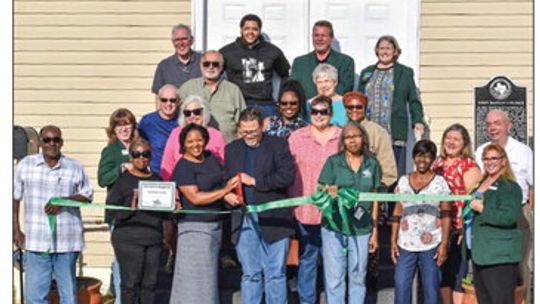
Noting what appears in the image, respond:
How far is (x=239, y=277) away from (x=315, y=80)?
1907 mm

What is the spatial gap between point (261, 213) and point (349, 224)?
2.35 feet

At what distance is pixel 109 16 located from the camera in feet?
38.9

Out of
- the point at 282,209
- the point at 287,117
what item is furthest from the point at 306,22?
the point at 282,209

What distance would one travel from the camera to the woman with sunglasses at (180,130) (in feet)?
30.6

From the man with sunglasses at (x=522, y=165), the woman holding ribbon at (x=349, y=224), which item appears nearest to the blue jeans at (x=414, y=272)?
the woman holding ribbon at (x=349, y=224)

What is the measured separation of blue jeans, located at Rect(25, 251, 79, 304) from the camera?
9227mm

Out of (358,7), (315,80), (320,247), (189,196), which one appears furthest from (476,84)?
(189,196)

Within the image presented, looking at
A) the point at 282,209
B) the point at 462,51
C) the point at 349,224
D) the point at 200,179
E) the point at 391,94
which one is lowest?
the point at 349,224

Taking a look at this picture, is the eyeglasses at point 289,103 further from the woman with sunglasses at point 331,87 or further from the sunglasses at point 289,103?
the woman with sunglasses at point 331,87

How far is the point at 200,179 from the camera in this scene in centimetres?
892

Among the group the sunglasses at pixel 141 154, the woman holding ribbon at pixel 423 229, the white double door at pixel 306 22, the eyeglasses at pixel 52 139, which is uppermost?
the white double door at pixel 306 22

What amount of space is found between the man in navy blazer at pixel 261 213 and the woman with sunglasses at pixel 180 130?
25 cm

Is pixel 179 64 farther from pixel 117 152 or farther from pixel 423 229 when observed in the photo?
pixel 423 229

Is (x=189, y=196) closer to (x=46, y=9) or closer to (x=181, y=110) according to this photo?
(x=181, y=110)
